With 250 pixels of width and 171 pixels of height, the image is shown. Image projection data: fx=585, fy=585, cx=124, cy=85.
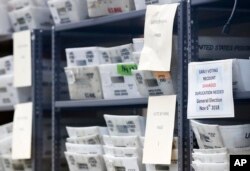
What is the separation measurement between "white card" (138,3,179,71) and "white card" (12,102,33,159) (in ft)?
2.46

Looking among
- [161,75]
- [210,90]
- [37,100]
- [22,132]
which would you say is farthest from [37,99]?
[210,90]

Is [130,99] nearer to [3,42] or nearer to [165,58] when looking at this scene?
[165,58]

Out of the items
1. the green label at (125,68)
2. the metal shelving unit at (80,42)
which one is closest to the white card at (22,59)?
the metal shelving unit at (80,42)

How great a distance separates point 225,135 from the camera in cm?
176

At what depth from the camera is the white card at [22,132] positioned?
2539 millimetres

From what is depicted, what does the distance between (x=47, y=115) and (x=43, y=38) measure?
354mm

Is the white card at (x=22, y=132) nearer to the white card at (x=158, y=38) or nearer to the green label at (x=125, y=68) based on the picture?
the green label at (x=125, y=68)

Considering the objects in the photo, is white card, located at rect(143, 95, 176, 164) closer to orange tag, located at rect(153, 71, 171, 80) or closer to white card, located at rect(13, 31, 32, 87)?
orange tag, located at rect(153, 71, 171, 80)

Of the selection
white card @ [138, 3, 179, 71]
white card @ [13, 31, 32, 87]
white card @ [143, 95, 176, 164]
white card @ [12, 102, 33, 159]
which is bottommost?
white card @ [12, 102, 33, 159]

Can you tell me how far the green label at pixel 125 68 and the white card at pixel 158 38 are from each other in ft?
0.51

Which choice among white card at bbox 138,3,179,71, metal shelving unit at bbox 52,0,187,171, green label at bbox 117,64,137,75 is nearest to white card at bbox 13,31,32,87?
metal shelving unit at bbox 52,0,187,171

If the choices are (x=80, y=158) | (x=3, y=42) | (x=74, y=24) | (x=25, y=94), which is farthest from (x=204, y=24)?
(x=3, y=42)

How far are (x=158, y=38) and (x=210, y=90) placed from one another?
0.99 ft

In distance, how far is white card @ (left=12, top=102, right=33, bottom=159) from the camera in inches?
100.0
